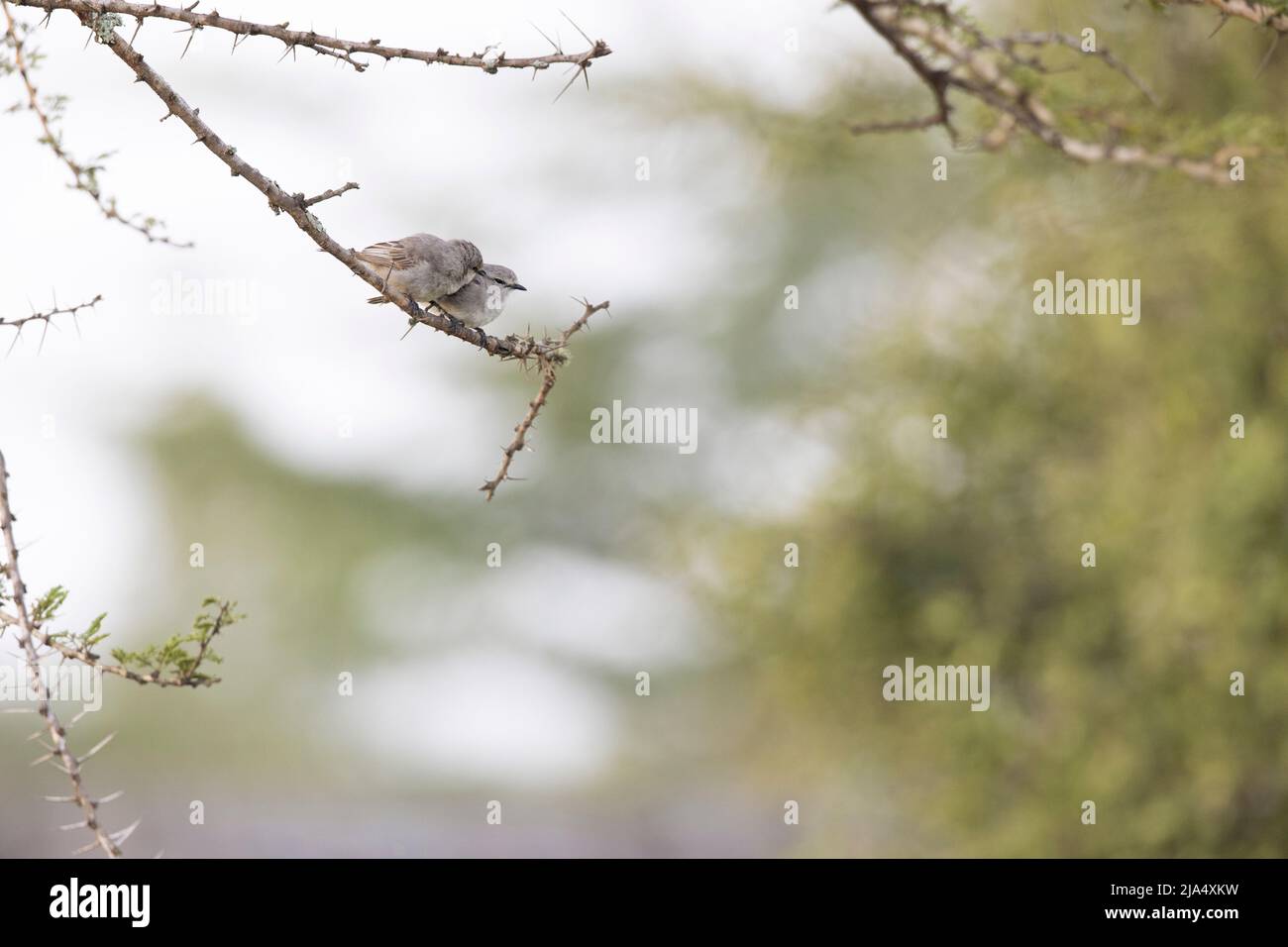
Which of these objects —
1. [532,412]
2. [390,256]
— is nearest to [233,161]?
[532,412]

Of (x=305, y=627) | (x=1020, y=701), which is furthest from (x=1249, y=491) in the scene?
(x=305, y=627)

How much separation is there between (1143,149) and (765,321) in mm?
14365

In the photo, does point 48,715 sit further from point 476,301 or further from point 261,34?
point 476,301

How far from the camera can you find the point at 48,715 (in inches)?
138

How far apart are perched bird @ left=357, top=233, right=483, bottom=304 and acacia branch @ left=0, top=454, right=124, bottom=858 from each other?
57.3 inches

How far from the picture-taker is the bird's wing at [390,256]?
4750mm

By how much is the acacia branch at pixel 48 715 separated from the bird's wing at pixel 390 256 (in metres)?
1.44

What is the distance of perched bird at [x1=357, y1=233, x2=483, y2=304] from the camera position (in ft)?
15.9

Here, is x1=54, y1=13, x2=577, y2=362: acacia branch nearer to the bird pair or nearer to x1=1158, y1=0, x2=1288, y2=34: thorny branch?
the bird pair

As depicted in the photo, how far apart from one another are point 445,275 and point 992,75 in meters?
2.13

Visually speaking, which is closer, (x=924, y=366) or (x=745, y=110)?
(x=924, y=366)

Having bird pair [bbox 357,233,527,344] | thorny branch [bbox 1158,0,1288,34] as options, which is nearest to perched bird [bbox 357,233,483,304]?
bird pair [bbox 357,233,527,344]

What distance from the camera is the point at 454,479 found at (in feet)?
74.7
